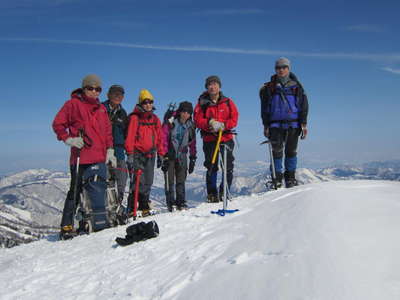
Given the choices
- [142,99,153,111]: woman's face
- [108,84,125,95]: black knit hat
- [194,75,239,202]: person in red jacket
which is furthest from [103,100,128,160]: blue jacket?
[194,75,239,202]: person in red jacket

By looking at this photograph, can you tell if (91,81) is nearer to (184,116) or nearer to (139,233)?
(184,116)

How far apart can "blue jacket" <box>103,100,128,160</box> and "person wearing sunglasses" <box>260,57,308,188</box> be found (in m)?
4.06

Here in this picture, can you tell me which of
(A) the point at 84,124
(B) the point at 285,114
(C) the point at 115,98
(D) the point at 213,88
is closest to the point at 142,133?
(C) the point at 115,98

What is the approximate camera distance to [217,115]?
8.20 metres

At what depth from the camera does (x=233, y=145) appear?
8.41 m

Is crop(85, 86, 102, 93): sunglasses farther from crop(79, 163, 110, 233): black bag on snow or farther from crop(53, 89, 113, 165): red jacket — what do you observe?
crop(79, 163, 110, 233): black bag on snow

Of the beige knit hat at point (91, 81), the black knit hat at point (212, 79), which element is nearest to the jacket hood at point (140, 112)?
the beige knit hat at point (91, 81)

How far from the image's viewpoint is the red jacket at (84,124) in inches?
256

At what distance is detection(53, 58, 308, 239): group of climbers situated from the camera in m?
7.18

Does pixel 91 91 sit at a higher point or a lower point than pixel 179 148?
higher

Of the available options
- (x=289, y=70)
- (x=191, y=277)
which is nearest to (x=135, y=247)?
(x=191, y=277)

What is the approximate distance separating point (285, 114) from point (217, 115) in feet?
6.01

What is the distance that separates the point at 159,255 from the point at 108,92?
5.86 meters

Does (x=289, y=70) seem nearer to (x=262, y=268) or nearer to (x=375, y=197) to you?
(x=375, y=197)
